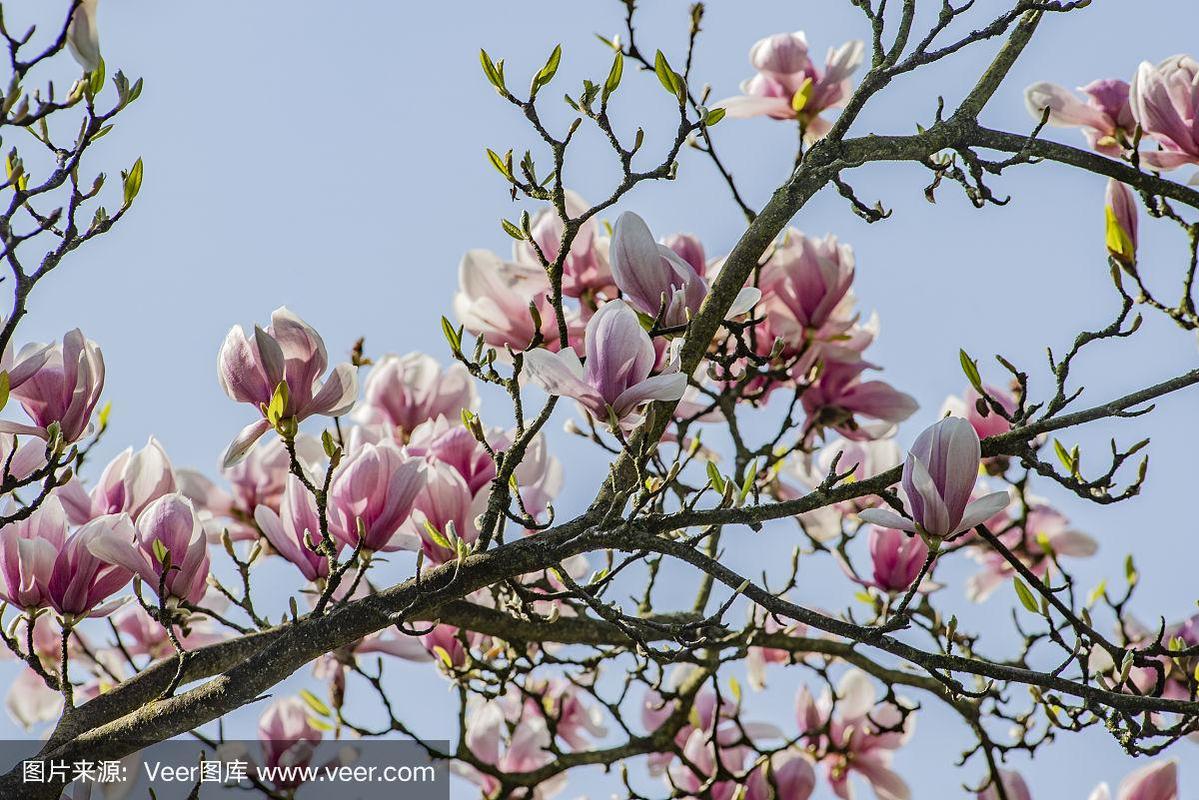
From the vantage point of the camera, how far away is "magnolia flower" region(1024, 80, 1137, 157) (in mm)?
2033

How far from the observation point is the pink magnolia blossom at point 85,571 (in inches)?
58.7

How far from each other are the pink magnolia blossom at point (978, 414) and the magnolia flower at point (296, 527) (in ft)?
3.76

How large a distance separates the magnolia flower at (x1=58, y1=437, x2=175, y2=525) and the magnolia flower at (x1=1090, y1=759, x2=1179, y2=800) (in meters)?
1.60

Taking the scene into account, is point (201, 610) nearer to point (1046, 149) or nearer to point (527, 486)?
point (527, 486)

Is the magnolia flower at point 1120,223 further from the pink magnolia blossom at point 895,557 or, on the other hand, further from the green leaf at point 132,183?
the green leaf at point 132,183

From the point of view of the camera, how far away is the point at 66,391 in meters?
1.51

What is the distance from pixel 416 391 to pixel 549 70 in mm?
916

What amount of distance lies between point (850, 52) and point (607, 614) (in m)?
1.41

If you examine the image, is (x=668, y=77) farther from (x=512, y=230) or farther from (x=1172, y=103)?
(x=1172, y=103)

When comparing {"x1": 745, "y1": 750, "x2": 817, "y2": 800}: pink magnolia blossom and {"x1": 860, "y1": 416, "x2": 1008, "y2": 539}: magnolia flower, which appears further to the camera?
{"x1": 745, "y1": 750, "x2": 817, "y2": 800}: pink magnolia blossom

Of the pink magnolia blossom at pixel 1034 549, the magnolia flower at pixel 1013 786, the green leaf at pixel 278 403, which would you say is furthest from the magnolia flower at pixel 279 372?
the pink magnolia blossom at pixel 1034 549

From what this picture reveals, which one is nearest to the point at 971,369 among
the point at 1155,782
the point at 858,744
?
the point at 1155,782

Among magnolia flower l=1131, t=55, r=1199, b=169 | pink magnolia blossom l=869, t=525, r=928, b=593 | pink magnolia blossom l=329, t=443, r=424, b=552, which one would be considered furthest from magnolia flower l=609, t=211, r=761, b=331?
pink magnolia blossom l=869, t=525, r=928, b=593

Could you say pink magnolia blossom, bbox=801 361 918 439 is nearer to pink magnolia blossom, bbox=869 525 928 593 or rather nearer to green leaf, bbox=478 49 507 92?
pink magnolia blossom, bbox=869 525 928 593
